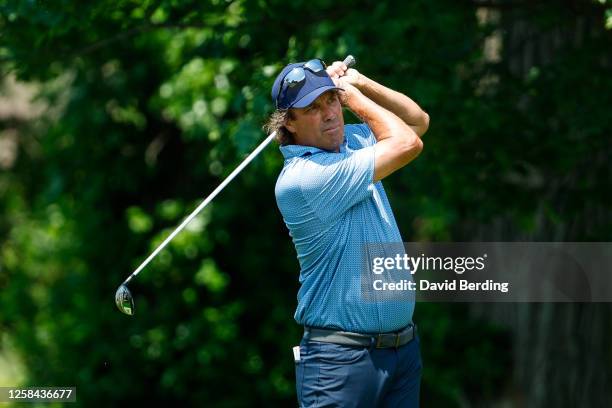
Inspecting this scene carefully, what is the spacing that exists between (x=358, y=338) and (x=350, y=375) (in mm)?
138

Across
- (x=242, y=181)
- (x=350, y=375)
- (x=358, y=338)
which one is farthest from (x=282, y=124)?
(x=242, y=181)

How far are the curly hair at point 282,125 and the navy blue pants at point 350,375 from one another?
774 mm

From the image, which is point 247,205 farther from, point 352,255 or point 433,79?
point 352,255

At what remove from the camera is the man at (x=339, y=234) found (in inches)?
148

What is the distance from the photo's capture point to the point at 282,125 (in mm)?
4020

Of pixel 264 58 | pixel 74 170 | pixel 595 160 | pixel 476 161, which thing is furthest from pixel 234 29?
pixel 74 170

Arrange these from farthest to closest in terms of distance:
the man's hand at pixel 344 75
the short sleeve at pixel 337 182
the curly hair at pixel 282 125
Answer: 1. the man's hand at pixel 344 75
2. the curly hair at pixel 282 125
3. the short sleeve at pixel 337 182

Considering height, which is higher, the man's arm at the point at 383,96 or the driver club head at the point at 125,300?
the man's arm at the point at 383,96

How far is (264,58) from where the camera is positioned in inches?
236

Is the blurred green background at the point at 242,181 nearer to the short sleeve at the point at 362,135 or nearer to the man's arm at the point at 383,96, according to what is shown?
the man's arm at the point at 383,96

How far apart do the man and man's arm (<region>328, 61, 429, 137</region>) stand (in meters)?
0.18

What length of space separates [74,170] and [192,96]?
1872 mm

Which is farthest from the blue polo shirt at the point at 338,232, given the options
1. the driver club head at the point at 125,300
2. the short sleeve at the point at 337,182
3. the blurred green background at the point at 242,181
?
the blurred green background at the point at 242,181

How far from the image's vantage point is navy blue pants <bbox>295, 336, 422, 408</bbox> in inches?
150
